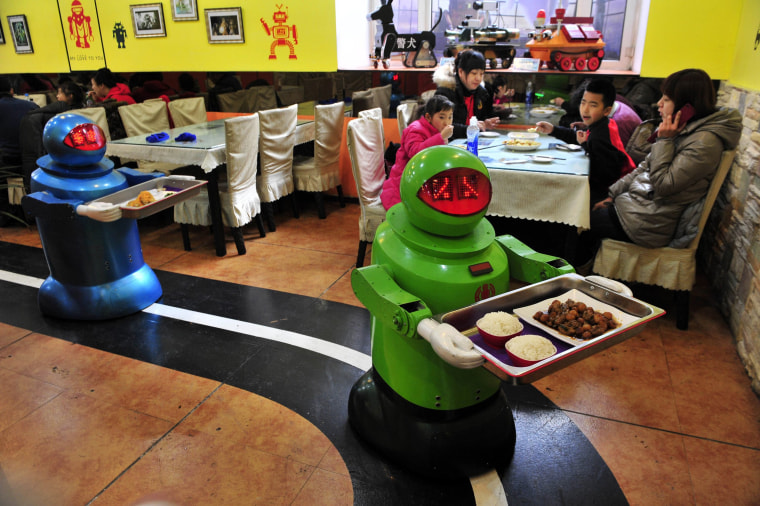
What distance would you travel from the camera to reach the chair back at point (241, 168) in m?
3.41

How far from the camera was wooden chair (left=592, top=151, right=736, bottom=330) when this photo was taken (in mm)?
2619

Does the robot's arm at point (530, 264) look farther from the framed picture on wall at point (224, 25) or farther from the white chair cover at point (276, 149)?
the framed picture on wall at point (224, 25)

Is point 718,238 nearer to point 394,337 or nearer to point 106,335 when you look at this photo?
point 394,337

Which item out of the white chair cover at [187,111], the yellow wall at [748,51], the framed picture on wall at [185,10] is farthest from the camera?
the framed picture on wall at [185,10]

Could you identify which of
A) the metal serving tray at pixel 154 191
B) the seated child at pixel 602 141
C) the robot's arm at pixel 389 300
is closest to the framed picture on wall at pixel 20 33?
the metal serving tray at pixel 154 191

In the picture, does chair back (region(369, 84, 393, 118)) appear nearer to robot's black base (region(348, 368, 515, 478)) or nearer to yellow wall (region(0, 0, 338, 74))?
yellow wall (region(0, 0, 338, 74))

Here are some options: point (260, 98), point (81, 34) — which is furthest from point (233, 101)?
point (81, 34)

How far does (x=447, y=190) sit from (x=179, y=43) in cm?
501

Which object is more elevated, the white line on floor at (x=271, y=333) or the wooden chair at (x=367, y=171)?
the wooden chair at (x=367, y=171)

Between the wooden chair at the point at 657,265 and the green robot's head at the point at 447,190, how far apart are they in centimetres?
155

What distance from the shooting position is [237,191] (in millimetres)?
3654

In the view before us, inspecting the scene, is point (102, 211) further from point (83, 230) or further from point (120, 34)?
point (120, 34)

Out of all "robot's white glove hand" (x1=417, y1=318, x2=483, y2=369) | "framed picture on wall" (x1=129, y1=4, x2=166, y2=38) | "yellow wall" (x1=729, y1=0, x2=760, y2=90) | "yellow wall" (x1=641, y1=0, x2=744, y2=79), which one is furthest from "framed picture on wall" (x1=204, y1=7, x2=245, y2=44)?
"robot's white glove hand" (x1=417, y1=318, x2=483, y2=369)

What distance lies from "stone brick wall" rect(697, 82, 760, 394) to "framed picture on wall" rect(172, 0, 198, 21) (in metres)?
4.89
